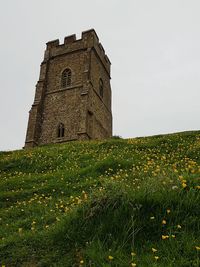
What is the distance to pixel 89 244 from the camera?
4.56 m

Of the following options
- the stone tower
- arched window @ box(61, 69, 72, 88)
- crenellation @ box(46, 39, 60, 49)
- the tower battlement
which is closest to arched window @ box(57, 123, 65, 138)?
the stone tower

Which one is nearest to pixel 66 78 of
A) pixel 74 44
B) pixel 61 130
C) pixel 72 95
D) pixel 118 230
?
pixel 72 95

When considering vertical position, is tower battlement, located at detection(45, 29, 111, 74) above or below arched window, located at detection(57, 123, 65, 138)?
above

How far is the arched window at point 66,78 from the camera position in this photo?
41281 mm

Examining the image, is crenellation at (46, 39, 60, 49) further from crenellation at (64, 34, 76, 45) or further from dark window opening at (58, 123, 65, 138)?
dark window opening at (58, 123, 65, 138)

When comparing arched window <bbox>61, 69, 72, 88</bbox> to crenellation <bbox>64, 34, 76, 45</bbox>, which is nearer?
arched window <bbox>61, 69, 72, 88</bbox>

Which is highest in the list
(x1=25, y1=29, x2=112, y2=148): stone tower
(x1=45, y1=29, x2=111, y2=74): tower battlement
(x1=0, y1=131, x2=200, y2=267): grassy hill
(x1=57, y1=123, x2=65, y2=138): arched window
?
(x1=45, y1=29, x2=111, y2=74): tower battlement

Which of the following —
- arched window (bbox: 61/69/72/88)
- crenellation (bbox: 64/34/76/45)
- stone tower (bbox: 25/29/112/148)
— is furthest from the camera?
crenellation (bbox: 64/34/76/45)

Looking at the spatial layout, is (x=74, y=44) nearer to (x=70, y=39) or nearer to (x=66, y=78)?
(x=70, y=39)

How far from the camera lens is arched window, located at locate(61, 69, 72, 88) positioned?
135 ft

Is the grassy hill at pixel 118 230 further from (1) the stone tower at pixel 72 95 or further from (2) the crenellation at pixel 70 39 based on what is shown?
(2) the crenellation at pixel 70 39

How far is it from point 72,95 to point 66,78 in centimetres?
336

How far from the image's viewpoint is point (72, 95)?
130 feet

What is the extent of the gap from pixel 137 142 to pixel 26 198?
7994mm
